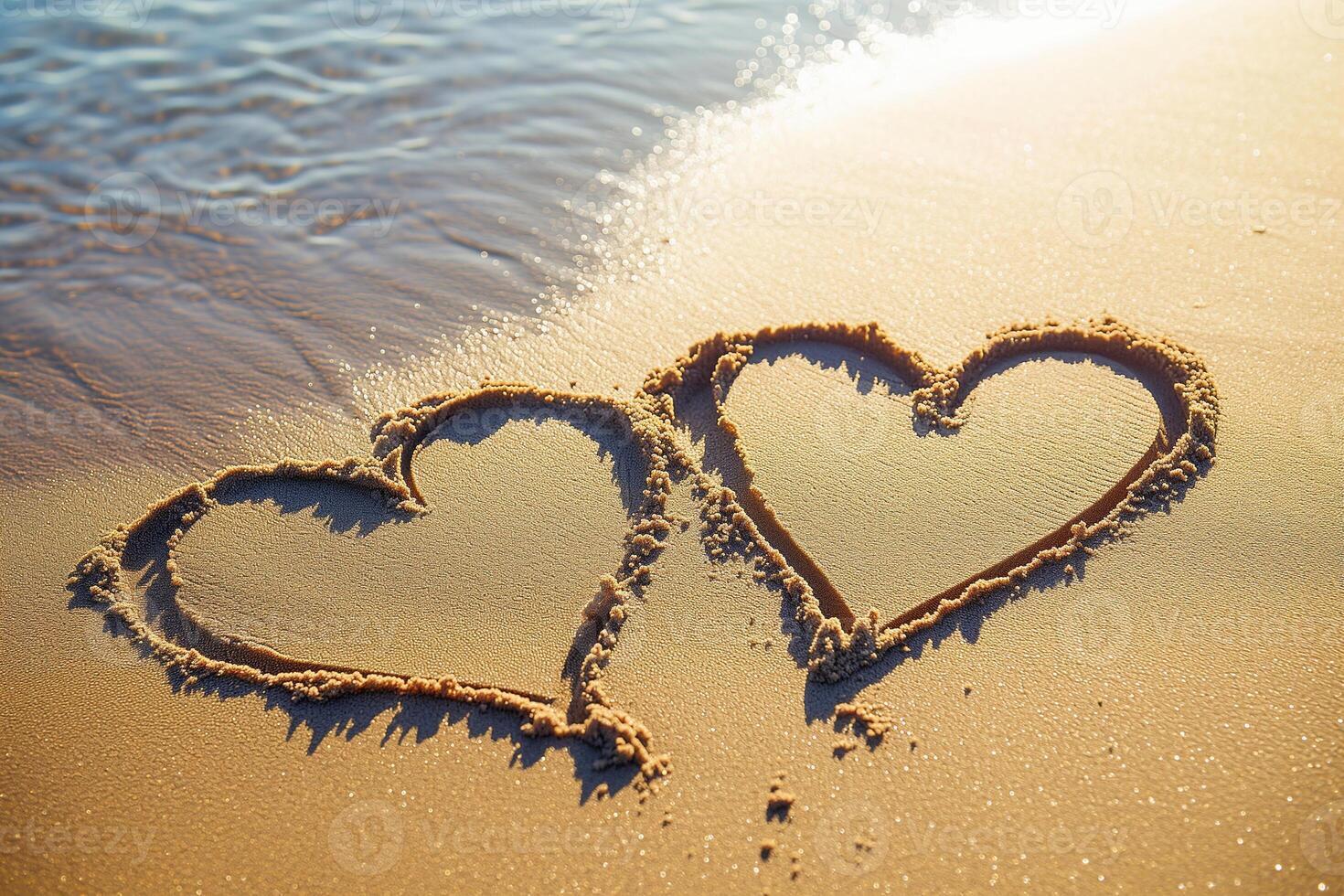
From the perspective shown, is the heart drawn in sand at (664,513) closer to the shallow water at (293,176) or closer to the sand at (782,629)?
the sand at (782,629)

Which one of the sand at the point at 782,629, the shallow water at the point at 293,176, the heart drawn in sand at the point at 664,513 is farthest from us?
the shallow water at the point at 293,176

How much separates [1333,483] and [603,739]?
86.9 inches

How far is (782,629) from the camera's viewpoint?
2.47 meters

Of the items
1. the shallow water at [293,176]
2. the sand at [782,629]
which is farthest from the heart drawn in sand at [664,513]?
the shallow water at [293,176]

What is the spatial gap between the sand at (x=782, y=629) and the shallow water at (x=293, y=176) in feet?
1.24

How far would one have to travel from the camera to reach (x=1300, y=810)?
2.03 meters

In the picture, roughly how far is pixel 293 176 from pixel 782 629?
351cm

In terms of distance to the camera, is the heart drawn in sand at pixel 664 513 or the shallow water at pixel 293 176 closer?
the heart drawn in sand at pixel 664 513

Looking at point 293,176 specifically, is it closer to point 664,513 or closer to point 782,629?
point 664,513

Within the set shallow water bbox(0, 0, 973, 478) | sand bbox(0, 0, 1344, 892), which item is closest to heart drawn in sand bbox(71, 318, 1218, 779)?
sand bbox(0, 0, 1344, 892)

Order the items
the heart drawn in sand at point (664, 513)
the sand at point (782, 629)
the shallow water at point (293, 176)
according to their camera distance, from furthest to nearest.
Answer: the shallow water at point (293, 176)
the heart drawn in sand at point (664, 513)
the sand at point (782, 629)

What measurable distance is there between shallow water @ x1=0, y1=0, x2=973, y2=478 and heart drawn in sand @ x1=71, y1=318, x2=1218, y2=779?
1.28 feet

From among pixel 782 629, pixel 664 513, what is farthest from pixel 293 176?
pixel 782 629

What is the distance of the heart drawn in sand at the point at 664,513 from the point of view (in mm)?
2398
